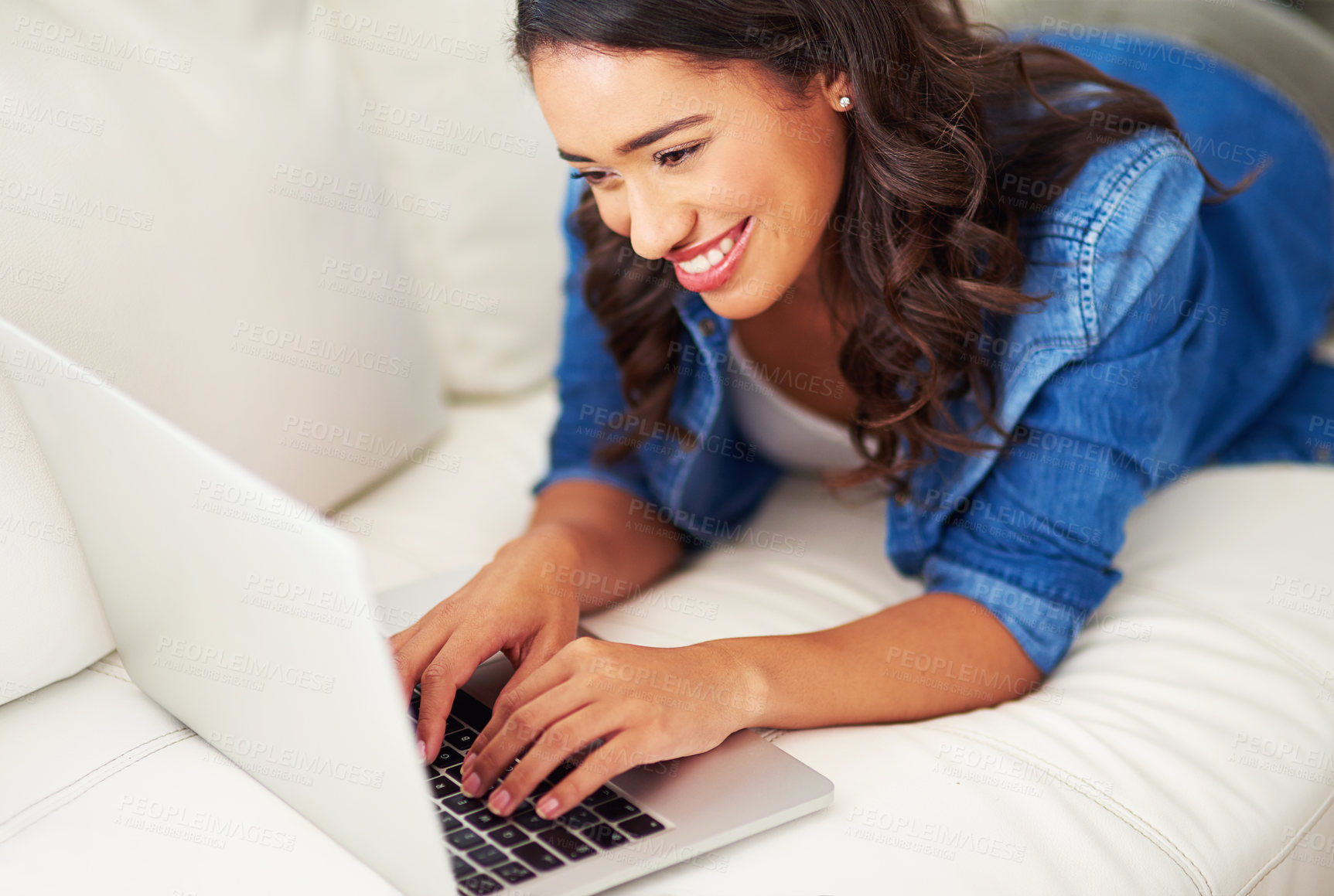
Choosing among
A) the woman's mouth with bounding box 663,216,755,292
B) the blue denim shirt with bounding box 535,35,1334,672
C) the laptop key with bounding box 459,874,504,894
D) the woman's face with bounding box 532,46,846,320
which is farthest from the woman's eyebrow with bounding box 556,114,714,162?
the laptop key with bounding box 459,874,504,894

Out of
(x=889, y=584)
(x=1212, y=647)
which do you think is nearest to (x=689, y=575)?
(x=889, y=584)

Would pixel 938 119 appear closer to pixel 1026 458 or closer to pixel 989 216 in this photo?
pixel 989 216

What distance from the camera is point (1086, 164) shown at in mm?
941

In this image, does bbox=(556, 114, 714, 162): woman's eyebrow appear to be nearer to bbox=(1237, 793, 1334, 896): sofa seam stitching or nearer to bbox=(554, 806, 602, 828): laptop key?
bbox=(554, 806, 602, 828): laptop key

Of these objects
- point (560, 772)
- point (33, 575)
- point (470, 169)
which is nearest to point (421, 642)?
point (560, 772)

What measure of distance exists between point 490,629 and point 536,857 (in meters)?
0.21

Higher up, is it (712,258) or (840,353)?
(712,258)

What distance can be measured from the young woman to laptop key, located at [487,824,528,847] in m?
0.02

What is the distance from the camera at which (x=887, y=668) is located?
840 millimetres

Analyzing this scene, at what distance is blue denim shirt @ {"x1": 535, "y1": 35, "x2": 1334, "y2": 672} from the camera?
91 cm

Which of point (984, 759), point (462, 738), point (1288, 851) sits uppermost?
point (462, 738)

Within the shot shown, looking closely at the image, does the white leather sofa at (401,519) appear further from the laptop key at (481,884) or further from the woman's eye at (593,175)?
the woman's eye at (593,175)

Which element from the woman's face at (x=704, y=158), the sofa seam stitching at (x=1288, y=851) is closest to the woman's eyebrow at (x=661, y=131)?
the woman's face at (x=704, y=158)

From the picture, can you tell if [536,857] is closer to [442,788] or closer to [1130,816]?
[442,788]
